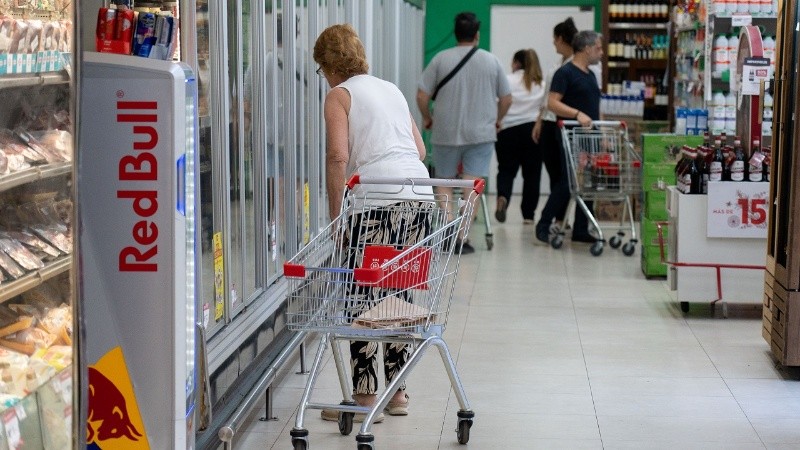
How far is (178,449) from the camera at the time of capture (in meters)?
3.12

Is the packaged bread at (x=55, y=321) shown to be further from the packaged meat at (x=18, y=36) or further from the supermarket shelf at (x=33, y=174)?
the packaged meat at (x=18, y=36)

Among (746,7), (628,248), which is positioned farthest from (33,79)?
(628,248)

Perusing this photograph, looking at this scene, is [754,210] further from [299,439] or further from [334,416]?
[299,439]

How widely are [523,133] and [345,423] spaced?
7183mm

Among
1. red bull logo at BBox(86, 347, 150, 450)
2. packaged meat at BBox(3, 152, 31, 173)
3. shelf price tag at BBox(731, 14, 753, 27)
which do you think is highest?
shelf price tag at BBox(731, 14, 753, 27)

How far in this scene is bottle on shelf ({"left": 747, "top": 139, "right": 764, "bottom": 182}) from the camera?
22.8 ft

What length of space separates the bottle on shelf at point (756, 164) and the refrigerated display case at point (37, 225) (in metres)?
4.95

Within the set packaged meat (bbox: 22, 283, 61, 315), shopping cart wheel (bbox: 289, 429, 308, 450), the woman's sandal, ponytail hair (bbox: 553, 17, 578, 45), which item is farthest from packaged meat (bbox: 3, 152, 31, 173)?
ponytail hair (bbox: 553, 17, 578, 45)

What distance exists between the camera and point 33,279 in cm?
278

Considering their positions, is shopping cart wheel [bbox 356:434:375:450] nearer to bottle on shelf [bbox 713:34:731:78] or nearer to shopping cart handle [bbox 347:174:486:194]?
shopping cart handle [bbox 347:174:486:194]

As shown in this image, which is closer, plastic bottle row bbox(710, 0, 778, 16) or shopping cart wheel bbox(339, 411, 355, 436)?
shopping cart wheel bbox(339, 411, 355, 436)

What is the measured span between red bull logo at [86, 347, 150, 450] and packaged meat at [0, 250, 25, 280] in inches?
15.6

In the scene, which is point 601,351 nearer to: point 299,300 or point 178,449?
point 299,300

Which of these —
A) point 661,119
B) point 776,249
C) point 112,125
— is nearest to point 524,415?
point 776,249
